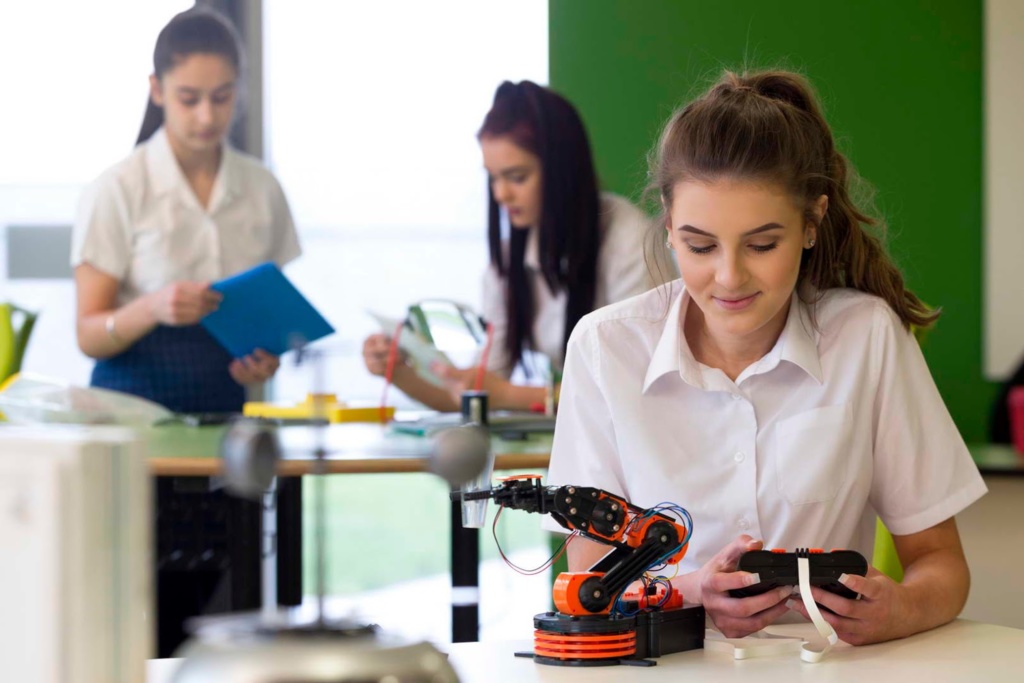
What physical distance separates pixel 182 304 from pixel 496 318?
866 millimetres

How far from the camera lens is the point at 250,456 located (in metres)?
0.59

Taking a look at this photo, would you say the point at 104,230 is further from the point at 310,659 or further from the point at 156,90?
the point at 310,659

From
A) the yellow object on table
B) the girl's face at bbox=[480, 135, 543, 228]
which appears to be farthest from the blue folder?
the girl's face at bbox=[480, 135, 543, 228]

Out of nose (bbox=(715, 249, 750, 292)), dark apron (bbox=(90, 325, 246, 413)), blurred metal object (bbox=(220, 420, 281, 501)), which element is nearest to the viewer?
blurred metal object (bbox=(220, 420, 281, 501))

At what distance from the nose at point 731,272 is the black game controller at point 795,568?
352 mm

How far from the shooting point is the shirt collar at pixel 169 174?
3416 mm

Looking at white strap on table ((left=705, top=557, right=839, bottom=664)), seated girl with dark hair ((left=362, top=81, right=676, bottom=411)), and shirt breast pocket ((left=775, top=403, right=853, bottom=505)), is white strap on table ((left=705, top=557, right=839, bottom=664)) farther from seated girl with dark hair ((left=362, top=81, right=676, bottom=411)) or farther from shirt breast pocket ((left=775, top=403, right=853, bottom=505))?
seated girl with dark hair ((left=362, top=81, right=676, bottom=411))

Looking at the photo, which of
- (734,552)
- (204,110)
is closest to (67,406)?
(204,110)

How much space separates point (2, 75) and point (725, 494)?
12.5 feet

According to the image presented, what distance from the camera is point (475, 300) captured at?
4672 mm

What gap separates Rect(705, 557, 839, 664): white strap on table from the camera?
3.78 ft

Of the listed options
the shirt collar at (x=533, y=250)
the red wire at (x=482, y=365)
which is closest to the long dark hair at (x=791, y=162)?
the red wire at (x=482, y=365)

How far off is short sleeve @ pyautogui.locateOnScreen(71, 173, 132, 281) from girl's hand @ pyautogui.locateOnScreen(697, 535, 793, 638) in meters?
2.33

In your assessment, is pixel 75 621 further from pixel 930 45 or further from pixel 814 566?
pixel 930 45
